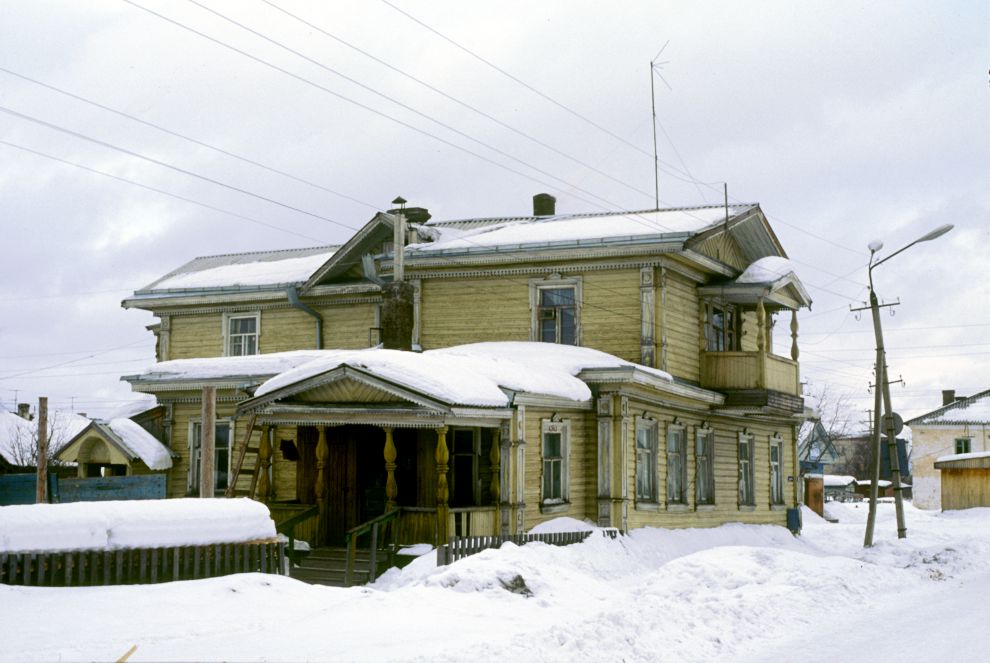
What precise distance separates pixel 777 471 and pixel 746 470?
2.38 m

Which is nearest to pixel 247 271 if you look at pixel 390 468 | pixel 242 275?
pixel 242 275

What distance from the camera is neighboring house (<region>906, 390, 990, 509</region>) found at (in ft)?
189

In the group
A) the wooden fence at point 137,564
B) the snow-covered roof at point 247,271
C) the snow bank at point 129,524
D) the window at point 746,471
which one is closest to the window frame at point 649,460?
the window at point 746,471

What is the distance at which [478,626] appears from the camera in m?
11.3

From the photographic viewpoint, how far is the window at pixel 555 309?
25.1 m

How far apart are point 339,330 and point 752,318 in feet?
36.3

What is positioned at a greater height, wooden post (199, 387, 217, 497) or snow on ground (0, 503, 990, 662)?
wooden post (199, 387, 217, 497)

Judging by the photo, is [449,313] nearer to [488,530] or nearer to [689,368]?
[689,368]

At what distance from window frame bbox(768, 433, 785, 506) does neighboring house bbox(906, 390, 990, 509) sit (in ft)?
96.9

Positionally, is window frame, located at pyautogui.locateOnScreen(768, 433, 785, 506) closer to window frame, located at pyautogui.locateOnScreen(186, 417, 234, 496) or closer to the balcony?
the balcony

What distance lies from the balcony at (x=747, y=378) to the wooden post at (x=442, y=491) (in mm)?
9666

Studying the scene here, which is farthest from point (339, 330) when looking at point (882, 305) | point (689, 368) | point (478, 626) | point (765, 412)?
point (478, 626)

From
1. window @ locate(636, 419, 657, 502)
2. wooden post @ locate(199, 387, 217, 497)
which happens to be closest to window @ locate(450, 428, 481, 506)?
window @ locate(636, 419, 657, 502)

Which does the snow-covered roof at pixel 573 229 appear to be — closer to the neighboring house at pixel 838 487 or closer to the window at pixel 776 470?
the window at pixel 776 470
